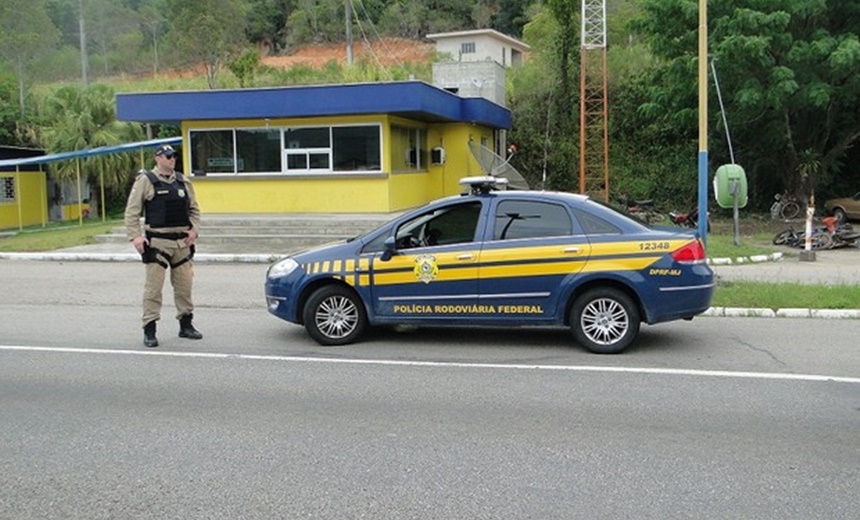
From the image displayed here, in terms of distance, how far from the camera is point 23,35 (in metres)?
40.8

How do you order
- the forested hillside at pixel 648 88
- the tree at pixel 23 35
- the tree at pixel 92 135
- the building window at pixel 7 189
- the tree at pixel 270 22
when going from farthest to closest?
1. the tree at pixel 270 22
2. the tree at pixel 23 35
3. the tree at pixel 92 135
4. the building window at pixel 7 189
5. the forested hillside at pixel 648 88

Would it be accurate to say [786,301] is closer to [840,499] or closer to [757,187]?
[840,499]

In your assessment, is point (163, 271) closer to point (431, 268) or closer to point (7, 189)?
point (431, 268)

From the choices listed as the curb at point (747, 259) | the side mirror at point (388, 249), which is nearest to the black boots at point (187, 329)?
the side mirror at point (388, 249)

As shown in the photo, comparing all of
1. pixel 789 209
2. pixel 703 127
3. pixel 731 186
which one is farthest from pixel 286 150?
pixel 789 209

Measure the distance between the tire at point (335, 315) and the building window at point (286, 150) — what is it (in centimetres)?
1328

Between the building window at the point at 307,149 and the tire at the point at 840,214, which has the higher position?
the building window at the point at 307,149

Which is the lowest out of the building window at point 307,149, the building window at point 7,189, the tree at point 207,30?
the building window at point 7,189

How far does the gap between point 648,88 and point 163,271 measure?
2173 cm

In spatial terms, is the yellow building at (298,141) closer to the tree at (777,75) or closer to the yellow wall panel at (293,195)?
the yellow wall panel at (293,195)

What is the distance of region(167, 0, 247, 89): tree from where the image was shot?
132ft

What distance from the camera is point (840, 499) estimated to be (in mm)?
4355

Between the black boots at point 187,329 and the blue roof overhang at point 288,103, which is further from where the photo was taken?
the blue roof overhang at point 288,103

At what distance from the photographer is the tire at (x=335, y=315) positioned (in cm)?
852
